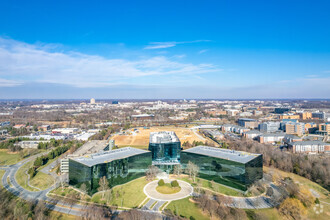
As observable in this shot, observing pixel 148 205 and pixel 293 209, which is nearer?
pixel 293 209

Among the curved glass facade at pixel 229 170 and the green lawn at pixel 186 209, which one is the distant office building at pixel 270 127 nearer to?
the curved glass facade at pixel 229 170

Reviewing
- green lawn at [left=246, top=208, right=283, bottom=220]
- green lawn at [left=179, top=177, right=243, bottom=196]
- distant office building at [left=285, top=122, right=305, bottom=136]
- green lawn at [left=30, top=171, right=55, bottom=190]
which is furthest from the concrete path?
distant office building at [left=285, top=122, right=305, bottom=136]

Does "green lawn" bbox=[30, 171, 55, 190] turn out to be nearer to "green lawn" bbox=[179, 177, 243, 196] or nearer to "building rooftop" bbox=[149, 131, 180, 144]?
"building rooftop" bbox=[149, 131, 180, 144]

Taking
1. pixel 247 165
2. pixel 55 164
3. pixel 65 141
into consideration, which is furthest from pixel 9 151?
pixel 247 165

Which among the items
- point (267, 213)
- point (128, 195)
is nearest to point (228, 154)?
point (267, 213)

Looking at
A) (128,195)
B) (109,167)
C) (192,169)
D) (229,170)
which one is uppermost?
(109,167)

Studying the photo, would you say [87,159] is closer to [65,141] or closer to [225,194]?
[225,194]

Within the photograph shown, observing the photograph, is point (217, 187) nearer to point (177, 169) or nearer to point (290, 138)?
point (177, 169)
